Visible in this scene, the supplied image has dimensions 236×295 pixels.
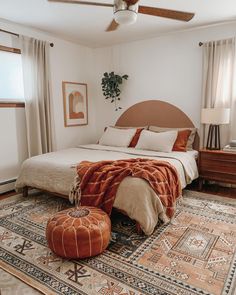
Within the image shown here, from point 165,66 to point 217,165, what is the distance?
6.23 ft

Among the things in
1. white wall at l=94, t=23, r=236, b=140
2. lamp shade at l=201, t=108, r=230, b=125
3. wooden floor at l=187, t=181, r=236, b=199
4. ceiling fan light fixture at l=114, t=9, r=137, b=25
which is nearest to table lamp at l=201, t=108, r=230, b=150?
lamp shade at l=201, t=108, r=230, b=125

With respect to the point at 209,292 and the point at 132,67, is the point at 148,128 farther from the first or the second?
the point at 209,292

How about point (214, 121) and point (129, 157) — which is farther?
point (214, 121)

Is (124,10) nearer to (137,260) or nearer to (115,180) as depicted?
(115,180)

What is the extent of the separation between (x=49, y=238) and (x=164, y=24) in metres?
3.32

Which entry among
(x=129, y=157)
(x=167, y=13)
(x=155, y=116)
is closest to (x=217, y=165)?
(x=129, y=157)

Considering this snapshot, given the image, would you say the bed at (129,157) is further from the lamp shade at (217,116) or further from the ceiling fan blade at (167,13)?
the ceiling fan blade at (167,13)

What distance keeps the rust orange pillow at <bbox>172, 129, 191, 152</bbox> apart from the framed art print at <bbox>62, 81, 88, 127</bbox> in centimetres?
204

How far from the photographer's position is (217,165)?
3.42 meters

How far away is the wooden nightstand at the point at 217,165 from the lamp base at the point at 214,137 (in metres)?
0.23

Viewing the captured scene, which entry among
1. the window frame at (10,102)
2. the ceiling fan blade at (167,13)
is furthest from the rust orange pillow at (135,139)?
the ceiling fan blade at (167,13)

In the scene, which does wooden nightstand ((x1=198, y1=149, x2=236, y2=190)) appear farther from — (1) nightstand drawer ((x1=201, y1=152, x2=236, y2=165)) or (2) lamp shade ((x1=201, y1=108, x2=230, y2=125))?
(2) lamp shade ((x1=201, y1=108, x2=230, y2=125))

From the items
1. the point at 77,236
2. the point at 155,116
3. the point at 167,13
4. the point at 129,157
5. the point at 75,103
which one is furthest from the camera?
the point at 75,103

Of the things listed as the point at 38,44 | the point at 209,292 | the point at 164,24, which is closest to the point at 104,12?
the point at 164,24
